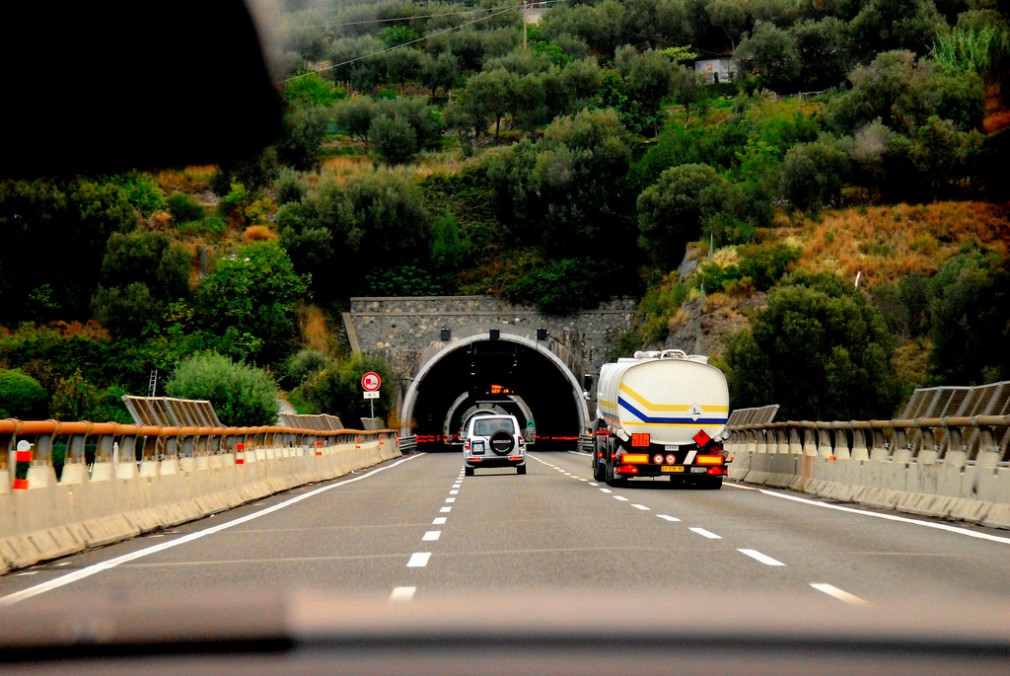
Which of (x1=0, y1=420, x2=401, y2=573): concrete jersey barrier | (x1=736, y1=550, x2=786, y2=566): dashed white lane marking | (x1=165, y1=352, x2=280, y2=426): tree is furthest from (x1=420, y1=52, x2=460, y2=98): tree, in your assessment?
(x1=165, y1=352, x2=280, y2=426): tree

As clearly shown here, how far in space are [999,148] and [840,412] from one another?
26384 millimetres

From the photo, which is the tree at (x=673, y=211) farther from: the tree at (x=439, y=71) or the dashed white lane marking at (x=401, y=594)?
the tree at (x=439, y=71)

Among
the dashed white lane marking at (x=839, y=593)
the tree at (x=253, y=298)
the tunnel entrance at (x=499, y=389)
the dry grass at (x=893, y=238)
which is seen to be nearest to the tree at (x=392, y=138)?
the tree at (x=253, y=298)

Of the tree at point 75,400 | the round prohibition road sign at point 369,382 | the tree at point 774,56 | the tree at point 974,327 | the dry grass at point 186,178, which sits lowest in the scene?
the dry grass at point 186,178

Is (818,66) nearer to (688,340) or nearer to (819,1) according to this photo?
(819,1)

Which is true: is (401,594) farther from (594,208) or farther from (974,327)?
(594,208)

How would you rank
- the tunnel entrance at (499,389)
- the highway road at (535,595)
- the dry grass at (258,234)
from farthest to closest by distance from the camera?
the tunnel entrance at (499,389) < the highway road at (535,595) < the dry grass at (258,234)

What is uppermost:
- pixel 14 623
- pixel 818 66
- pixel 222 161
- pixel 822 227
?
pixel 818 66

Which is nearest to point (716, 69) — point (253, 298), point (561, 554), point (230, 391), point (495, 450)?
point (230, 391)

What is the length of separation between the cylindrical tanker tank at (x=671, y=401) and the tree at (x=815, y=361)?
35.1 m

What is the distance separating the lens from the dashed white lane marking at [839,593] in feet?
31.6

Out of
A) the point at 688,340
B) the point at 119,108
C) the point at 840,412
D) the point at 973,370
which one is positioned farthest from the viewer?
the point at 688,340

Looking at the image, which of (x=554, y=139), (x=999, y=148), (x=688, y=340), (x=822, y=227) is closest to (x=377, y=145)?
(x=999, y=148)

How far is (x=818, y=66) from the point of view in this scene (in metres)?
119
